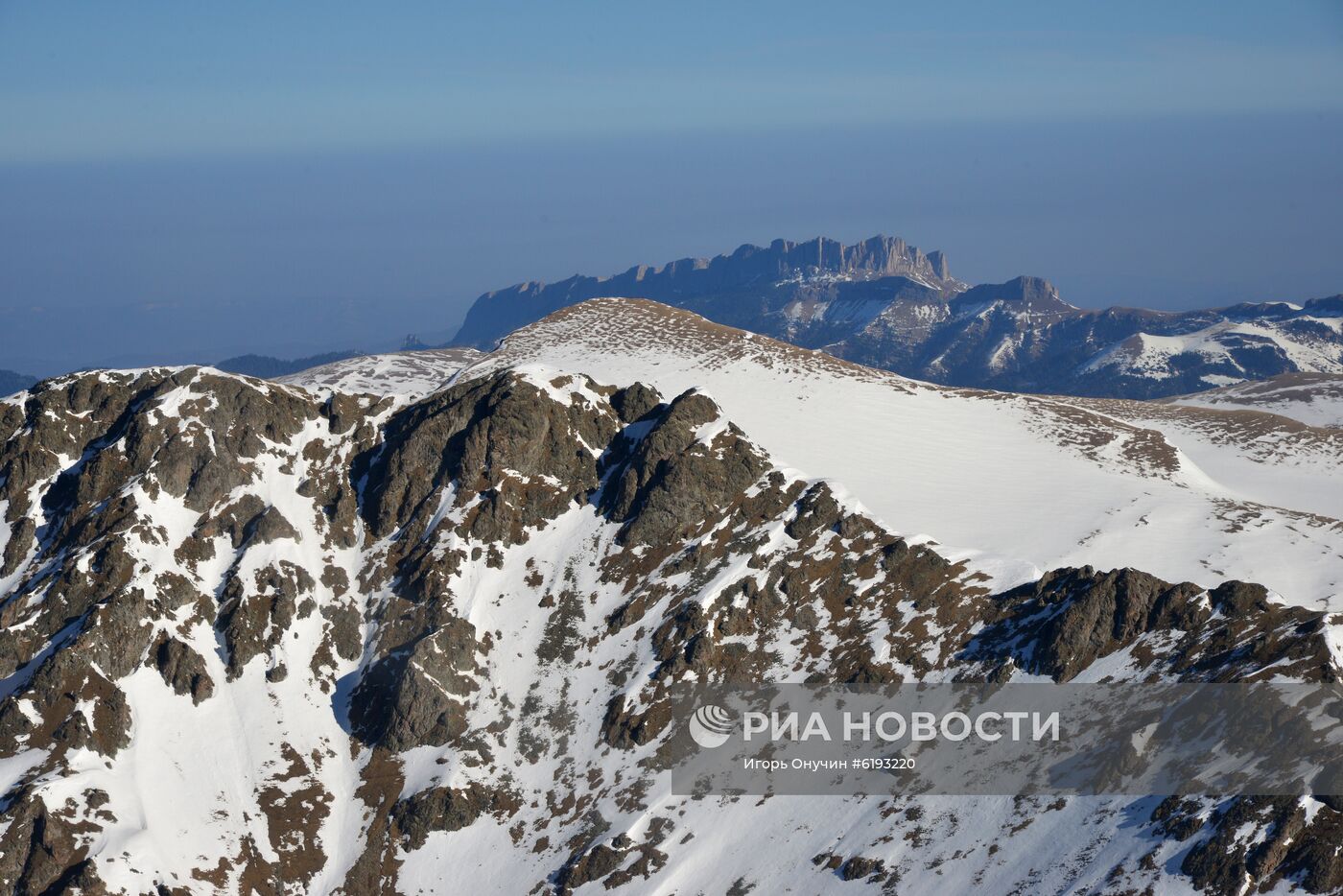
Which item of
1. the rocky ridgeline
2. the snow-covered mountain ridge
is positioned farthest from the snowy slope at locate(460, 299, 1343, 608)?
the rocky ridgeline

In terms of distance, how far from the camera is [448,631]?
452ft

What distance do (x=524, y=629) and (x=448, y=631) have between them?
9.15 meters

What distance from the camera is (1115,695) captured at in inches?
4237

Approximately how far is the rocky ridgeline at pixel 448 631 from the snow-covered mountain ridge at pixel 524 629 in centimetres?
35

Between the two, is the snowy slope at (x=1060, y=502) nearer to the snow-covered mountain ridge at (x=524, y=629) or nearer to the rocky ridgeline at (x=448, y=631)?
the snow-covered mountain ridge at (x=524, y=629)

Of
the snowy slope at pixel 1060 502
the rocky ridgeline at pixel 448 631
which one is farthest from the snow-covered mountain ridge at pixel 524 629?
the snowy slope at pixel 1060 502

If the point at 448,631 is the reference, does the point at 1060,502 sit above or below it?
above

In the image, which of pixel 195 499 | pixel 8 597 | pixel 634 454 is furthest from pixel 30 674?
pixel 634 454

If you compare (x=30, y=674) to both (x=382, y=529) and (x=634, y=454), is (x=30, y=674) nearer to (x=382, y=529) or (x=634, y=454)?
(x=382, y=529)

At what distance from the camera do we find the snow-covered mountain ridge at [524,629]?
107 m

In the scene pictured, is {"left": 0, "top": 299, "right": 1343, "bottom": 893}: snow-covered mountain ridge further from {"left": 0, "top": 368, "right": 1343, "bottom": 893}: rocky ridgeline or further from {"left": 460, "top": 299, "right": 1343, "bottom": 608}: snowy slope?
{"left": 460, "top": 299, "right": 1343, "bottom": 608}: snowy slope

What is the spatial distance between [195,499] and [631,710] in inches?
2491

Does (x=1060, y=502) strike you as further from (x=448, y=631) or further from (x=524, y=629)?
(x=448, y=631)

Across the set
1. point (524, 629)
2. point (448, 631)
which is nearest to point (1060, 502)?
point (524, 629)
